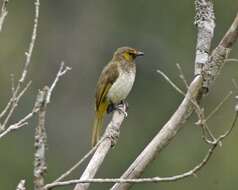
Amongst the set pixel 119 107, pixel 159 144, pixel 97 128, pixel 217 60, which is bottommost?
pixel 97 128

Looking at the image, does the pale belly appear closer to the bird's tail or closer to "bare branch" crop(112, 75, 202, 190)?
the bird's tail

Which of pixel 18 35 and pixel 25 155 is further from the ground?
pixel 18 35

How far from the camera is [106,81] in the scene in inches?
384

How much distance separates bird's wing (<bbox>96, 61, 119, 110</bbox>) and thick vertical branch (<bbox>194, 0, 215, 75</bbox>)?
2945mm

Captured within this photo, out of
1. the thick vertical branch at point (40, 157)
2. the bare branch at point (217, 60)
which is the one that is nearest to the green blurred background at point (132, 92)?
the bare branch at point (217, 60)

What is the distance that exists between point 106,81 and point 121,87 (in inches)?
5.9

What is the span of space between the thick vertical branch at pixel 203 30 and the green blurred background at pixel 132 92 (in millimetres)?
11118

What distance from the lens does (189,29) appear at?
67.3ft

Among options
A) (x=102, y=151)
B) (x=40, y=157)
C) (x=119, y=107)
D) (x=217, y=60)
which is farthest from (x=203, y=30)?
(x=40, y=157)

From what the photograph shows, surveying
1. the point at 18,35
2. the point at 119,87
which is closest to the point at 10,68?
the point at 18,35

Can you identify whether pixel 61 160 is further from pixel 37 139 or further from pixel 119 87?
pixel 37 139

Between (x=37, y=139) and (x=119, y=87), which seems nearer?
(x=37, y=139)

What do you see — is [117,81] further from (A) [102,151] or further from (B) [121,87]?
(A) [102,151]

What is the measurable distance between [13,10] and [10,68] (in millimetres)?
2026
